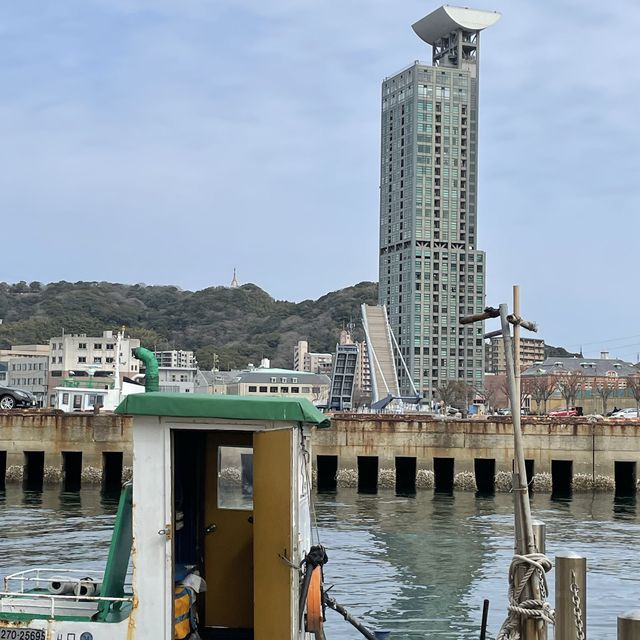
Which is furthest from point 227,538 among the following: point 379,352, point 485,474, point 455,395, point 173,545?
point 455,395

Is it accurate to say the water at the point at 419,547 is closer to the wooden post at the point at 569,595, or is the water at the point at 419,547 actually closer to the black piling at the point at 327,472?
the black piling at the point at 327,472

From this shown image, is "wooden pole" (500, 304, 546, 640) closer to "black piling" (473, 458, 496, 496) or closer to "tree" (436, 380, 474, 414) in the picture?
"black piling" (473, 458, 496, 496)

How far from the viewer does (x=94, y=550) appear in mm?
28141

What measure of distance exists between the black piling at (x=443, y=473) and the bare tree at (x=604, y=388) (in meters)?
63.0

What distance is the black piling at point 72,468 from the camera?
153 ft

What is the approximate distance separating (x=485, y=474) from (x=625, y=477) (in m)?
6.77

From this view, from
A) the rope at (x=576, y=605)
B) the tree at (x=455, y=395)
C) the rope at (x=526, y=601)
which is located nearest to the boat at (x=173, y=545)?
the rope at (x=526, y=601)

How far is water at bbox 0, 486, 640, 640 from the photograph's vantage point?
21.6 metres

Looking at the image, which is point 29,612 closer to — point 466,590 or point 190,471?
point 190,471

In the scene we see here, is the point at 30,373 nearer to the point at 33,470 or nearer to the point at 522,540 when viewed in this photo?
the point at 33,470

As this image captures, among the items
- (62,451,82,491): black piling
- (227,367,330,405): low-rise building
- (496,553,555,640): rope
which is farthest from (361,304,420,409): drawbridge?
(496,553,555,640): rope

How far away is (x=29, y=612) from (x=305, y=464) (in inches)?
132

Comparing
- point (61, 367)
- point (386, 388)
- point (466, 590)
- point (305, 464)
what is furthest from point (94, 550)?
point (61, 367)

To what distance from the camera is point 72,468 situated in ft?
158
